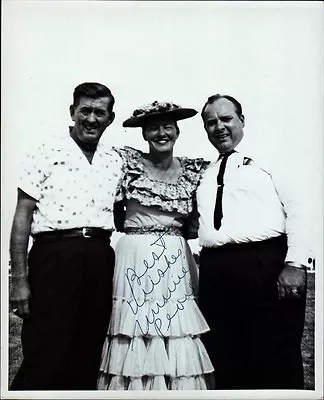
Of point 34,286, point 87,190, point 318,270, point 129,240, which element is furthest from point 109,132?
point 318,270

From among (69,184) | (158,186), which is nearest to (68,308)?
(69,184)

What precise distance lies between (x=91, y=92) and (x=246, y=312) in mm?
1334

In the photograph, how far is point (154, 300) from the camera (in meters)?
3.53

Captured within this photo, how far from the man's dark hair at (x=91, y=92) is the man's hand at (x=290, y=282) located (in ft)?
3.91

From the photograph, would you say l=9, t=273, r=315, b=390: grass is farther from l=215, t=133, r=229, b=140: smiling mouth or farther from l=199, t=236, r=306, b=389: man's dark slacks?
l=215, t=133, r=229, b=140: smiling mouth

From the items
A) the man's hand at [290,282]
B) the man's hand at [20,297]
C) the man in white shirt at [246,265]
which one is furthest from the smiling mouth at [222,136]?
the man's hand at [20,297]

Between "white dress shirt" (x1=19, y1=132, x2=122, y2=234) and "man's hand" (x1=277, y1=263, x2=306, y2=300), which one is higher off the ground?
"white dress shirt" (x1=19, y1=132, x2=122, y2=234)

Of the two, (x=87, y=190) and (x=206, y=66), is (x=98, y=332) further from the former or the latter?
(x=206, y=66)

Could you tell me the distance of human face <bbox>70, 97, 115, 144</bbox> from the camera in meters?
3.54

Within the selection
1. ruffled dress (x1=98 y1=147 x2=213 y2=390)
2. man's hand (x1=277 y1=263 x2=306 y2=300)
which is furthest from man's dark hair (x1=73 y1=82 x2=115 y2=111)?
man's hand (x1=277 y1=263 x2=306 y2=300)

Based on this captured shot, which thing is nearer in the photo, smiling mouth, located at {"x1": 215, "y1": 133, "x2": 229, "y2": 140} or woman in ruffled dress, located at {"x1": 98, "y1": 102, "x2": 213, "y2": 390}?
woman in ruffled dress, located at {"x1": 98, "y1": 102, "x2": 213, "y2": 390}

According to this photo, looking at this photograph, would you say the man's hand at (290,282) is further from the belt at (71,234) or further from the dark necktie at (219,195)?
the belt at (71,234)

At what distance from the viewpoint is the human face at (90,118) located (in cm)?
354

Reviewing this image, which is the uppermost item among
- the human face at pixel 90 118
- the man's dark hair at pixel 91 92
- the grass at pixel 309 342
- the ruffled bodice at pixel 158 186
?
the man's dark hair at pixel 91 92
